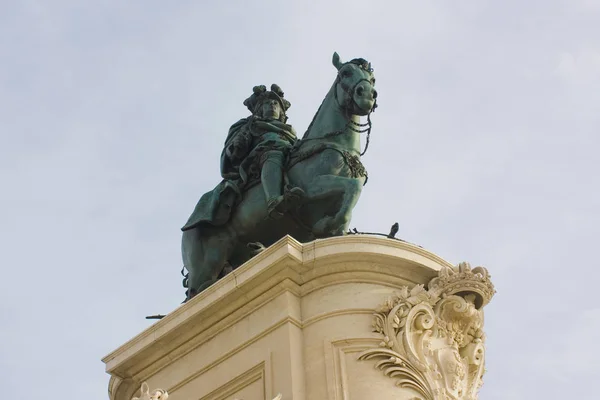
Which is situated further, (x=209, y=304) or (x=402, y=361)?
(x=209, y=304)

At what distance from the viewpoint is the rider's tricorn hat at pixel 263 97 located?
60.3ft

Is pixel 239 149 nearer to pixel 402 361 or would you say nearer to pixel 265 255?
pixel 265 255

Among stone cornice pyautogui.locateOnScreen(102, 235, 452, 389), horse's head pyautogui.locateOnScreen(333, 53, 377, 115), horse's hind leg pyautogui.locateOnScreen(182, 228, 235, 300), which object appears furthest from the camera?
horse's hind leg pyautogui.locateOnScreen(182, 228, 235, 300)

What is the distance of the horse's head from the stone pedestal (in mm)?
2474

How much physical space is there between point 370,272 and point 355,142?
2.67 m

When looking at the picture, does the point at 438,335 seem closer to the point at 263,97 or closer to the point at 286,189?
the point at 286,189

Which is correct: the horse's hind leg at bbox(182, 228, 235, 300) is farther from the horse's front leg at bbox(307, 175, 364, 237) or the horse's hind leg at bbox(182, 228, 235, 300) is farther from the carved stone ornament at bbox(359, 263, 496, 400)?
the carved stone ornament at bbox(359, 263, 496, 400)

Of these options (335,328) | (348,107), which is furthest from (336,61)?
(335,328)

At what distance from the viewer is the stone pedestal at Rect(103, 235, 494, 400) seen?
13438 mm

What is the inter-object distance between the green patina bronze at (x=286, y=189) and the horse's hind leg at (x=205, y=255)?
1 centimetres

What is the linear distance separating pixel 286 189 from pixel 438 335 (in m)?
3.04

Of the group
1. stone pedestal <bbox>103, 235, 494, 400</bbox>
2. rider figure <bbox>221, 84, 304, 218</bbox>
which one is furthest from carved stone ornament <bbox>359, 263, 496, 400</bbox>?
rider figure <bbox>221, 84, 304, 218</bbox>

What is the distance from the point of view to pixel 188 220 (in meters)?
16.9

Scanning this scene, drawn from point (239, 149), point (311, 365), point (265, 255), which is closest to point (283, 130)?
point (239, 149)
